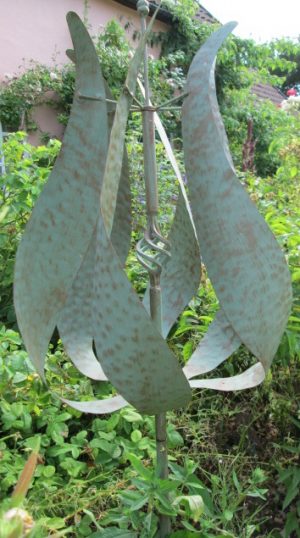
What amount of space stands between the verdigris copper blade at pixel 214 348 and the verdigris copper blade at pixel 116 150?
0.51 metres

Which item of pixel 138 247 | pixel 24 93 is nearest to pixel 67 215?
pixel 138 247

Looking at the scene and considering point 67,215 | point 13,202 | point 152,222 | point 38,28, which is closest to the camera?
point 67,215

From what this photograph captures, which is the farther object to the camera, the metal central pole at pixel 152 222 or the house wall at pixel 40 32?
the house wall at pixel 40 32

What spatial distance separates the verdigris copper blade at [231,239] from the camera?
3.07 ft

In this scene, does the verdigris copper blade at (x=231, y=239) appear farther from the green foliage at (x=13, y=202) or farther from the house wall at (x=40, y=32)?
the house wall at (x=40, y=32)

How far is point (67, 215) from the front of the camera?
101 centimetres

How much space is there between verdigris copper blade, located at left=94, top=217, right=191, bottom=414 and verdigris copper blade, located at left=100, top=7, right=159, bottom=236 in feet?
0.15

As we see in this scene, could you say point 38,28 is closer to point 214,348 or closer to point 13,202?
point 13,202

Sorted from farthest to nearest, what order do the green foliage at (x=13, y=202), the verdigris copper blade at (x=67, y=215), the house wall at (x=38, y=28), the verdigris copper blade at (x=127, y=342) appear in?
the house wall at (x=38, y=28) → the green foliage at (x=13, y=202) → the verdigris copper blade at (x=67, y=215) → the verdigris copper blade at (x=127, y=342)

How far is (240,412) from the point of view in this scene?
67.3 inches

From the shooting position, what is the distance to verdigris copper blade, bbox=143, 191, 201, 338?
135 cm

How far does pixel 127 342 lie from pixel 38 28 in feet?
22.4

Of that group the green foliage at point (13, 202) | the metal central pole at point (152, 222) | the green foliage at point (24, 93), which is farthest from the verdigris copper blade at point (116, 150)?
the green foliage at point (24, 93)

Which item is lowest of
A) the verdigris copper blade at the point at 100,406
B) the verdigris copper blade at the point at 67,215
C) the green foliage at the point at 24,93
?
the verdigris copper blade at the point at 100,406
